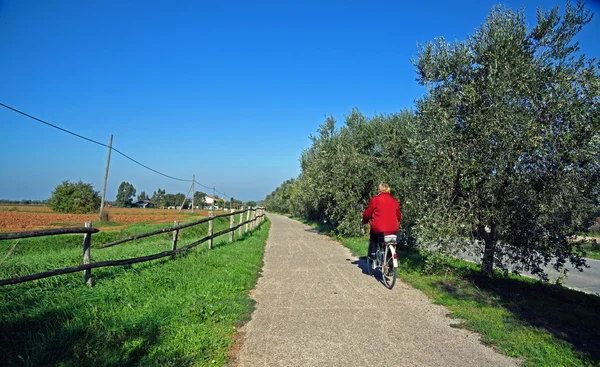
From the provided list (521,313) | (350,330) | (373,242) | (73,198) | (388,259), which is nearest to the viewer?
(350,330)

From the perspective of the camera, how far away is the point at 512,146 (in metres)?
6.86

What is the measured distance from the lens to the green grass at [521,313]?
4.31 meters

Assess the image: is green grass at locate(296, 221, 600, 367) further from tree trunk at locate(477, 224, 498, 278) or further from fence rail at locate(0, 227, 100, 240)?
fence rail at locate(0, 227, 100, 240)

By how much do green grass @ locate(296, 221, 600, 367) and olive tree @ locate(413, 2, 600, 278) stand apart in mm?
814

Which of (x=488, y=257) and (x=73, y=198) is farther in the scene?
(x=73, y=198)

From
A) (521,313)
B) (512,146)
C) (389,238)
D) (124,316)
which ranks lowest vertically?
(124,316)

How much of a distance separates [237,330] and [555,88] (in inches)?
287

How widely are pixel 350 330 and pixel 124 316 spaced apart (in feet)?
9.97

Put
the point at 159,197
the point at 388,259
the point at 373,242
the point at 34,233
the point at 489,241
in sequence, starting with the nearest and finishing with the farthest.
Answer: the point at 34,233 → the point at 388,259 → the point at 489,241 → the point at 373,242 → the point at 159,197

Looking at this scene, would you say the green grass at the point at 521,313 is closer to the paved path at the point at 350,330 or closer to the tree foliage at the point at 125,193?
the paved path at the point at 350,330

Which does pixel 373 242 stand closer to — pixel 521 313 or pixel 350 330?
pixel 521 313

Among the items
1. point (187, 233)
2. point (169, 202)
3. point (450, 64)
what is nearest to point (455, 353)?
point (450, 64)

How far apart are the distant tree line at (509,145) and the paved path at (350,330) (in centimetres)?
197

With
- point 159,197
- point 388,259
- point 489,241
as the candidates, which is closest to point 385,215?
point 388,259
